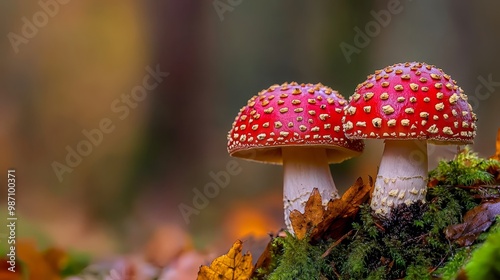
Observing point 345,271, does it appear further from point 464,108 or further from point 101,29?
point 101,29

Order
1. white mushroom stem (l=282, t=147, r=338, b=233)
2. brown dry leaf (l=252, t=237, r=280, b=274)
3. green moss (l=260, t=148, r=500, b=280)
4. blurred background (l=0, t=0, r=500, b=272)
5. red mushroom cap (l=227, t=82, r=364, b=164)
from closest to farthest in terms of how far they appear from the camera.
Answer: green moss (l=260, t=148, r=500, b=280), red mushroom cap (l=227, t=82, r=364, b=164), brown dry leaf (l=252, t=237, r=280, b=274), white mushroom stem (l=282, t=147, r=338, b=233), blurred background (l=0, t=0, r=500, b=272)

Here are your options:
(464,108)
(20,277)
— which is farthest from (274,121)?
(20,277)

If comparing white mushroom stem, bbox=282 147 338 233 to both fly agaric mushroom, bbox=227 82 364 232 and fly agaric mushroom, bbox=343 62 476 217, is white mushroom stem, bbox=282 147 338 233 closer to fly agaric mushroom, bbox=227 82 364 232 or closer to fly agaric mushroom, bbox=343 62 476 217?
fly agaric mushroom, bbox=227 82 364 232

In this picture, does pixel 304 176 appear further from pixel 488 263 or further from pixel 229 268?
pixel 488 263

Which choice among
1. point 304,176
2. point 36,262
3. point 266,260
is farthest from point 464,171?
point 36,262

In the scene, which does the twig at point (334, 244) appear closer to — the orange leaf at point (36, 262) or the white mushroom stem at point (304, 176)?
the white mushroom stem at point (304, 176)

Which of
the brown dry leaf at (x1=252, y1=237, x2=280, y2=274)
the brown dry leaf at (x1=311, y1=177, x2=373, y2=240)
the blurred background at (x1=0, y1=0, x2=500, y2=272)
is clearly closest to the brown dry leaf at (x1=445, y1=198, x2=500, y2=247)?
the brown dry leaf at (x1=311, y1=177, x2=373, y2=240)
